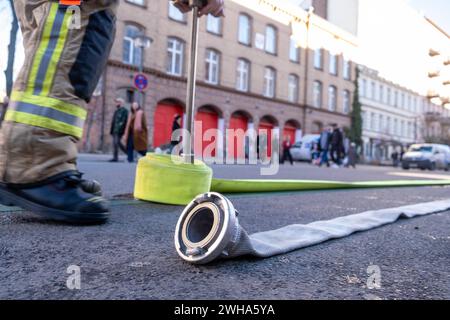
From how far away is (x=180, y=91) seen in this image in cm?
2027

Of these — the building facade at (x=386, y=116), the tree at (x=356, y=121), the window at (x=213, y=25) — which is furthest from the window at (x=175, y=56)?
the building facade at (x=386, y=116)

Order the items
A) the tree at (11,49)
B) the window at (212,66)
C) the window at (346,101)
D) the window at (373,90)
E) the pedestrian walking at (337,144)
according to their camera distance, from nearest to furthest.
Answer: the tree at (11,49) < the pedestrian walking at (337,144) < the window at (212,66) < the window at (346,101) < the window at (373,90)

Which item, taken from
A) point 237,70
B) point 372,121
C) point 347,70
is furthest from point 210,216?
point 372,121

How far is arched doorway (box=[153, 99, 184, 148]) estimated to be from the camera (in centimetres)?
1980

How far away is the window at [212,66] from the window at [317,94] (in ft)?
29.4

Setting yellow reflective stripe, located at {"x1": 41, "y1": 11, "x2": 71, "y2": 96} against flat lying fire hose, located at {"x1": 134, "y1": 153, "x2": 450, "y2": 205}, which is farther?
flat lying fire hose, located at {"x1": 134, "y1": 153, "x2": 450, "y2": 205}

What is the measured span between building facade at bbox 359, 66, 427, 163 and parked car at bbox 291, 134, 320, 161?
10.8 meters

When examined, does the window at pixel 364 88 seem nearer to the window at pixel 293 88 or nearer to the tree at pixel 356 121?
the tree at pixel 356 121

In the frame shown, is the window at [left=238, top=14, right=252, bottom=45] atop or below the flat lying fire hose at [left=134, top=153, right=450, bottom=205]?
atop

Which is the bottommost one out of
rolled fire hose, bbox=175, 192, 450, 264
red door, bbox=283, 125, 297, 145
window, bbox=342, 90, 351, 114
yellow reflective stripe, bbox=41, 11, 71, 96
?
rolled fire hose, bbox=175, 192, 450, 264

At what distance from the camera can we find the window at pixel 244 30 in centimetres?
2338

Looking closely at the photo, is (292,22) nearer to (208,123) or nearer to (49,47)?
(208,123)

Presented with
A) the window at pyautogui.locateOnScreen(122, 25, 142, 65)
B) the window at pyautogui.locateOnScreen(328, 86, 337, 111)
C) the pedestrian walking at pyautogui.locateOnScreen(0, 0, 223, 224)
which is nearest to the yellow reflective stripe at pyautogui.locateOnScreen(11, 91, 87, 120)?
the pedestrian walking at pyautogui.locateOnScreen(0, 0, 223, 224)

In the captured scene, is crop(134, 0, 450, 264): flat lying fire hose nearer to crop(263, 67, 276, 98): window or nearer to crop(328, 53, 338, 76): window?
crop(263, 67, 276, 98): window
